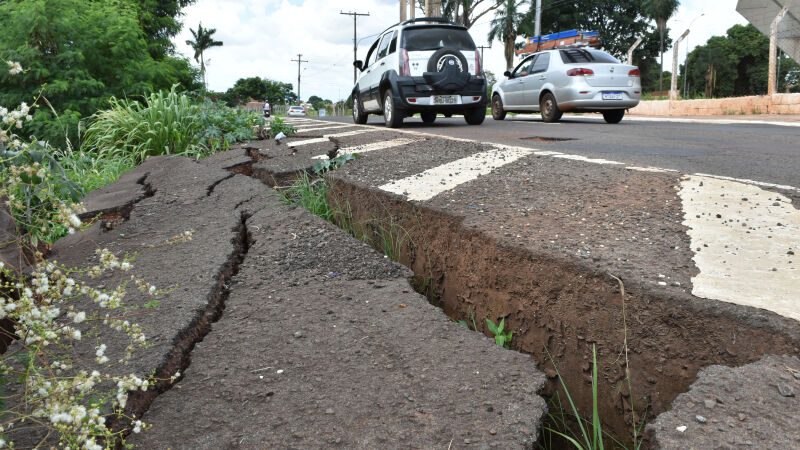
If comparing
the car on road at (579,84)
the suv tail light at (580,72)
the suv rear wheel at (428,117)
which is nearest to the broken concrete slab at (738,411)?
the car on road at (579,84)

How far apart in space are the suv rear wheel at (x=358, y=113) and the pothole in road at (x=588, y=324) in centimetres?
873

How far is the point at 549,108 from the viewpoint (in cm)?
1020

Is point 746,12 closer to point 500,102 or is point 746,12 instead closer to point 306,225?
point 500,102

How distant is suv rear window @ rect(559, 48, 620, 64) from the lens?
31.6 feet

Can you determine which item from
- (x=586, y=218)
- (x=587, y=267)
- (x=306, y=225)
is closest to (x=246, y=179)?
(x=306, y=225)

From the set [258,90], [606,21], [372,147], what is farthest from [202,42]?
[372,147]

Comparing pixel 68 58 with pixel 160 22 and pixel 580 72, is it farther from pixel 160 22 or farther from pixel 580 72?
pixel 160 22

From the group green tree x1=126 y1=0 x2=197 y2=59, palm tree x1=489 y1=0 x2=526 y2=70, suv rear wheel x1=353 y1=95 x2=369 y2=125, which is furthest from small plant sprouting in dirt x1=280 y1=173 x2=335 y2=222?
palm tree x1=489 y1=0 x2=526 y2=70

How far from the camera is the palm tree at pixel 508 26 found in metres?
39.5

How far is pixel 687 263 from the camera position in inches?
57.5

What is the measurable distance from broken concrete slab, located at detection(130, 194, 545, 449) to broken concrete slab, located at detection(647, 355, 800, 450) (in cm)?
25

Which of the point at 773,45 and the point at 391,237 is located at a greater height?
the point at 773,45

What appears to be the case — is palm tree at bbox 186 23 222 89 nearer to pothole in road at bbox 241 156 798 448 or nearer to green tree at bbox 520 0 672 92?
green tree at bbox 520 0 672 92

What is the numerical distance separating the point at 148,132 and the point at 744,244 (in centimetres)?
505
